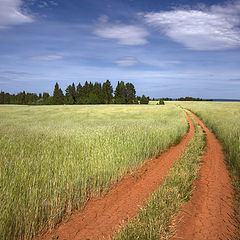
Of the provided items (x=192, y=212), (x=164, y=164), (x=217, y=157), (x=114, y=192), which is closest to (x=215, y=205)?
(x=192, y=212)

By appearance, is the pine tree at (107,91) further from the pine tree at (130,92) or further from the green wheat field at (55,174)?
the green wheat field at (55,174)

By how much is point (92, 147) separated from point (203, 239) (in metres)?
4.41

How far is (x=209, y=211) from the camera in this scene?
4273mm

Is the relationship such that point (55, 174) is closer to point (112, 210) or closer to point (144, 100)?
point (112, 210)

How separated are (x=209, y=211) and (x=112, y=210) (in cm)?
234

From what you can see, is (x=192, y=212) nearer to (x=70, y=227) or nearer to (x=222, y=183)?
(x=222, y=183)

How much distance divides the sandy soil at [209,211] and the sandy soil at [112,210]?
1.05 meters

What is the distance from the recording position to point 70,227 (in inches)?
152

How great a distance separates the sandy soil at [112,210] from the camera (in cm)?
370

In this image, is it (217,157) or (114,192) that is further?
(217,157)

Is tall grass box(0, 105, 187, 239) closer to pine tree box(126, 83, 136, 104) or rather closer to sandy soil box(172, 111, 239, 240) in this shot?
sandy soil box(172, 111, 239, 240)

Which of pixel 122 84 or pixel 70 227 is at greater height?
pixel 122 84

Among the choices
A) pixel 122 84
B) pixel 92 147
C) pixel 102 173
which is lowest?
pixel 102 173

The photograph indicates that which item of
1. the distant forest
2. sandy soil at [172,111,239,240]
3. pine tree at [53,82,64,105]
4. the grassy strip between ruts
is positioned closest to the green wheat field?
sandy soil at [172,111,239,240]
